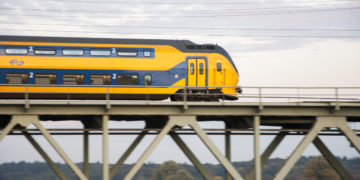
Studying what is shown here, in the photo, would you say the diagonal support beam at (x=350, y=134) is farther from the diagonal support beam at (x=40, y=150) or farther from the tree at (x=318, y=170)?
the tree at (x=318, y=170)

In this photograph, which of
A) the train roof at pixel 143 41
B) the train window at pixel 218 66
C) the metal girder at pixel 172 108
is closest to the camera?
the metal girder at pixel 172 108

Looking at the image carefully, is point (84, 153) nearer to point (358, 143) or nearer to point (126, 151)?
point (126, 151)

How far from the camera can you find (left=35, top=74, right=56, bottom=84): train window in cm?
2792

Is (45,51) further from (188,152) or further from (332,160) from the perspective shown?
(332,160)

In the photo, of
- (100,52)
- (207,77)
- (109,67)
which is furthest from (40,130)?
(207,77)

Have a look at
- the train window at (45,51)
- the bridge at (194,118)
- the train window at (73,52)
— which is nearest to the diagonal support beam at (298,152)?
the bridge at (194,118)

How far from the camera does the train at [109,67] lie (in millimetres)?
27781

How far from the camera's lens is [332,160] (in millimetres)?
26422

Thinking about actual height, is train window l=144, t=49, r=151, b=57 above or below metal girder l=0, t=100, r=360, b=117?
above

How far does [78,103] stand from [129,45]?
724 centimetres

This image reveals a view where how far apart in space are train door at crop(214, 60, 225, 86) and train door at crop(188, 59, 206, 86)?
0.78m

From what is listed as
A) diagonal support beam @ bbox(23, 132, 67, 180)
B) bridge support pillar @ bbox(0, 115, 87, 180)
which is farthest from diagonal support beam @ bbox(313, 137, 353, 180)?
diagonal support beam @ bbox(23, 132, 67, 180)

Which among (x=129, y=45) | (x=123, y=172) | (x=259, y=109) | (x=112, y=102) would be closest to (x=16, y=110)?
(x=112, y=102)

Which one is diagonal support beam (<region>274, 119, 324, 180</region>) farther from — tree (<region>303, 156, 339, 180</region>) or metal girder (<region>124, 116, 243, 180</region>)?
tree (<region>303, 156, 339, 180</region>)
